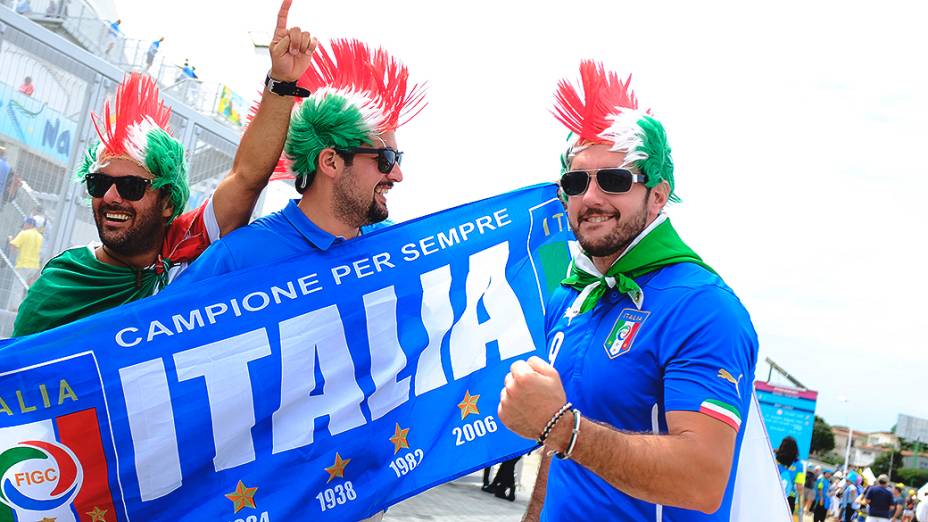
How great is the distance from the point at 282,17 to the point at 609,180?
1458 mm

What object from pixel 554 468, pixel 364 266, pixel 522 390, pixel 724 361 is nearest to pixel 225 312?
pixel 364 266

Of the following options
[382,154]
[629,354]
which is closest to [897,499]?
[382,154]

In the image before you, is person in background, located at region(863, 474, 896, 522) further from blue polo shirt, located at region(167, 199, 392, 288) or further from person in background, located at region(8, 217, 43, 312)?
blue polo shirt, located at region(167, 199, 392, 288)

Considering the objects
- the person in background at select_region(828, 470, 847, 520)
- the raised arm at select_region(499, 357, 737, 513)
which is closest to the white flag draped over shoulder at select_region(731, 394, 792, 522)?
the raised arm at select_region(499, 357, 737, 513)

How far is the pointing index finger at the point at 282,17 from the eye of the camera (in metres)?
3.23

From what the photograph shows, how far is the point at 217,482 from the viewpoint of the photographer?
125 inches

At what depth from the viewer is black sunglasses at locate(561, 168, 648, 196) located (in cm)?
255

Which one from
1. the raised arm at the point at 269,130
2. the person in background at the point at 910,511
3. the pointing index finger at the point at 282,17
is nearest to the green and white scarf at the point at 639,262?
the raised arm at the point at 269,130

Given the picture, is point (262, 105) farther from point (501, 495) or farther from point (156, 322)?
point (501, 495)

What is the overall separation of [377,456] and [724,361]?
1664mm

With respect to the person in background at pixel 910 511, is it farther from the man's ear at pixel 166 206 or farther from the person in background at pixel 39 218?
the man's ear at pixel 166 206

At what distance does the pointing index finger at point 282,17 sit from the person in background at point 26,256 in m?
6.04

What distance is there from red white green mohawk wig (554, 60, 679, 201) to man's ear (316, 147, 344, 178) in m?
0.94

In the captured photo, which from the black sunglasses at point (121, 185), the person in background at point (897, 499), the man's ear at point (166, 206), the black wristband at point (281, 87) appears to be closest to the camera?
the black wristband at point (281, 87)
